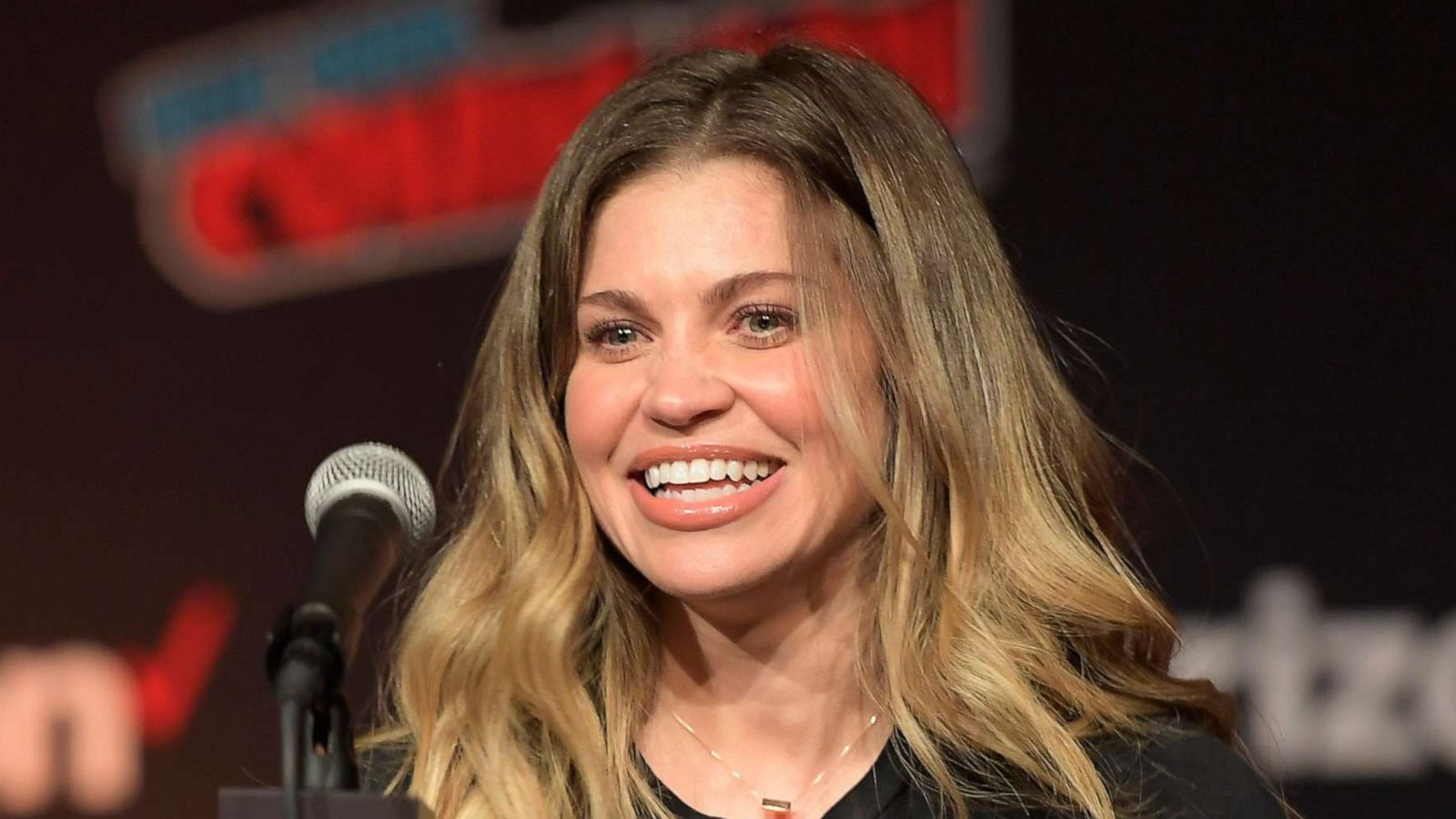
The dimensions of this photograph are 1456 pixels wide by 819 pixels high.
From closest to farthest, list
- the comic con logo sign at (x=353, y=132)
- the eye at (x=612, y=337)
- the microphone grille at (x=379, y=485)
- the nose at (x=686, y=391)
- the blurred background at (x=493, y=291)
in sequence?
1. the microphone grille at (x=379, y=485)
2. the nose at (x=686, y=391)
3. the eye at (x=612, y=337)
4. the blurred background at (x=493, y=291)
5. the comic con logo sign at (x=353, y=132)

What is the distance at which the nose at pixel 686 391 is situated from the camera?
179 cm

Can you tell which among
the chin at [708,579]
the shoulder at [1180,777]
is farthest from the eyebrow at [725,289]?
the shoulder at [1180,777]

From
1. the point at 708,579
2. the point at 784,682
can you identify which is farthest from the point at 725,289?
the point at 784,682

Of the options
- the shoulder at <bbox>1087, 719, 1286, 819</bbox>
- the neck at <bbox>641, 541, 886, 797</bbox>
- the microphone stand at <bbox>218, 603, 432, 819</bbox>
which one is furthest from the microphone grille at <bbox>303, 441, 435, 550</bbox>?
the shoulder at <bbox>1087, 719, 1286, 819</bbox>

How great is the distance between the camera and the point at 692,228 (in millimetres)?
1856

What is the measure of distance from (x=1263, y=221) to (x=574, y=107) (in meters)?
1.09

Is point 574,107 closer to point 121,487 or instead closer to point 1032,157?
point 1032,157

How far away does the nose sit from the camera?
1.79 metres

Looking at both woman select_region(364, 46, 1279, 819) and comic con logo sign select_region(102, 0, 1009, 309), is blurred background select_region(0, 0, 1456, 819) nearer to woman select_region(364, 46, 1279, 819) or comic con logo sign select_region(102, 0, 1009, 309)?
comic con logo sign select_region(102, 0, 1009, 309)

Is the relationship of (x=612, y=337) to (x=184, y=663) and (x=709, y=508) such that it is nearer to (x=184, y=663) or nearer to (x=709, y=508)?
(x=709, y=508)

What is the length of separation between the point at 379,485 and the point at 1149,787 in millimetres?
873

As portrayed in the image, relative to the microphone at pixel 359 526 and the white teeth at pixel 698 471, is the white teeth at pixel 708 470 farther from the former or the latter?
the microphone at pixel 359 526

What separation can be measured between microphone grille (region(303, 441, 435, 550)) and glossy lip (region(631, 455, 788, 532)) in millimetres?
412

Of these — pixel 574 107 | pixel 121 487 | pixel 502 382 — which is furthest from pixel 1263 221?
pixel 121 487
